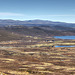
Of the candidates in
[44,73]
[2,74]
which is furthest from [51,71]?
[2,74]

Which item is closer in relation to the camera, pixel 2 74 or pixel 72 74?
pixel 2 74

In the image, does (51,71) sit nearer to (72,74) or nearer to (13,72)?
(72,74)

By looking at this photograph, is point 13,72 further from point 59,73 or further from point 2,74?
point 59,73

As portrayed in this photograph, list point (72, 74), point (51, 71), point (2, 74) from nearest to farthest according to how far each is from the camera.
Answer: point (2, 74) < point (72, 74) < point (51, 71)

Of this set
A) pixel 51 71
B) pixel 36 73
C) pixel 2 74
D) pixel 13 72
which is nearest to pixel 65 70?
pixel 51 71

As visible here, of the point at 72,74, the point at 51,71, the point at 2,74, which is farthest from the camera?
the point at 51,71

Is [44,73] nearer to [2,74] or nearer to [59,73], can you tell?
[59,73]

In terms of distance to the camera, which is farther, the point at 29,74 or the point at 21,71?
the point at 21,71
